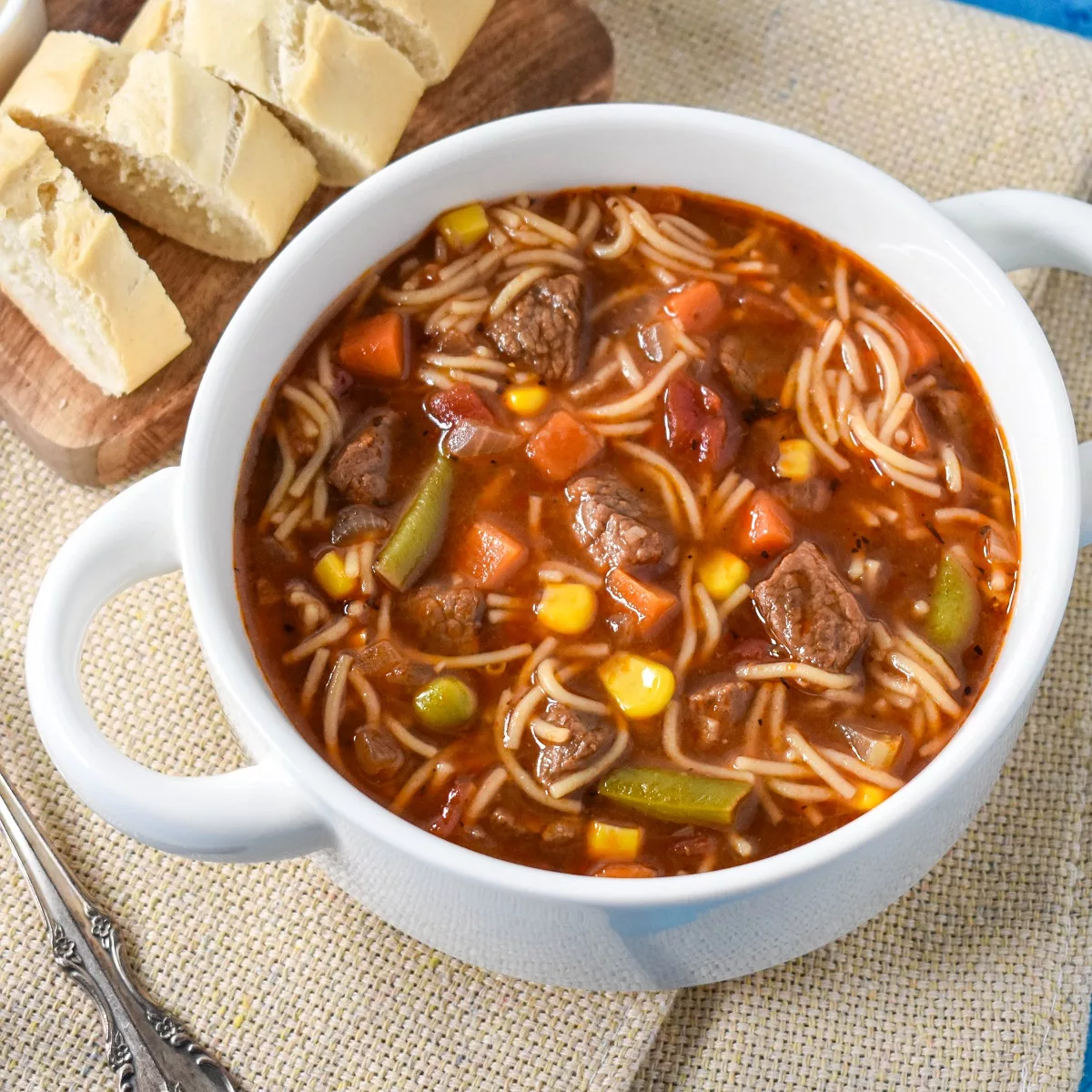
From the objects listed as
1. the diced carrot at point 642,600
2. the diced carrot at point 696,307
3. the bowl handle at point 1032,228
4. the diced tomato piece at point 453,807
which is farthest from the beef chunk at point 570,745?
the bowl handle at point 1032,228

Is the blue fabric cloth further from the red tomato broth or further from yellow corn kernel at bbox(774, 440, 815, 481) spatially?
yellow corn kernel at bbox(774, 440, 815, 481)

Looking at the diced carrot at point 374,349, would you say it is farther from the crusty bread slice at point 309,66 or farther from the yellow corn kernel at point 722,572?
the crusty bread slice at point 309,66

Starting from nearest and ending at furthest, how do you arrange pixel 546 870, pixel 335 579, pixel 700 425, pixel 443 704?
pixel 546 870 → pixel 443 704 → pixel 335 579 → pixel 700 425

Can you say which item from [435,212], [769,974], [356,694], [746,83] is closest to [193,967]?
[356,694]

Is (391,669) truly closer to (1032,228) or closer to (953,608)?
(953,608)

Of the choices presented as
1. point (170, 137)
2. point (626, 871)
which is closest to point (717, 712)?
point (626, 871)
